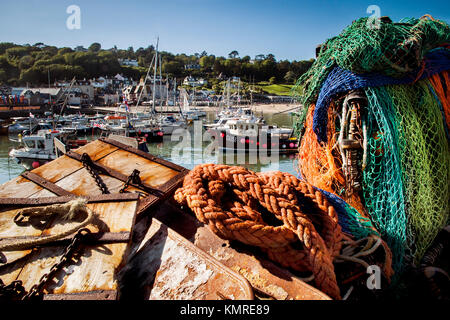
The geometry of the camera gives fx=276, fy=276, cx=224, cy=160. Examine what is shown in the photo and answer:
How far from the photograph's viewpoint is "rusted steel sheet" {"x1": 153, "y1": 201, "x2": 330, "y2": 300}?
5.83ft

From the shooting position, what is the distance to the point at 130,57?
180250mm

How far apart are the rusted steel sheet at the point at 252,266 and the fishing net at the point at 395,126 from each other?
3.37 ft

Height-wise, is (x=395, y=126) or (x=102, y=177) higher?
(x=395, y=126)

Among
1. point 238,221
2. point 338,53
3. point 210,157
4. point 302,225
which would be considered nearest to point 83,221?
point 238,221

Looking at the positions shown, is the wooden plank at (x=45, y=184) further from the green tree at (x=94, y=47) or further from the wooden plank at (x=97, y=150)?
the green tree at (x=94, y=47)

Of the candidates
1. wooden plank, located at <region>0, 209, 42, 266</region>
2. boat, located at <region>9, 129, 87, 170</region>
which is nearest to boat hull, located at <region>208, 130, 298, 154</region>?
boat, located at <region>9, 129, 87, 170</region>

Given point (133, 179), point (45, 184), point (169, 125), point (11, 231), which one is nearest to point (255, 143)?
point (169, 125)

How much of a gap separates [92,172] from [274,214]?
6.78 feet

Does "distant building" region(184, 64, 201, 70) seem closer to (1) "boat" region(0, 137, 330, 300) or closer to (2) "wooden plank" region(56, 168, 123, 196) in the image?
(2) "wooden plank" region(56, 168, 123, 196)

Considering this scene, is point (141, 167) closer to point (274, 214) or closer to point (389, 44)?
point (274, 214)

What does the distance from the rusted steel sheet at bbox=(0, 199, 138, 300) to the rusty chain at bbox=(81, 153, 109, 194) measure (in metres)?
0.51

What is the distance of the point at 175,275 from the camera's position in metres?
1.92

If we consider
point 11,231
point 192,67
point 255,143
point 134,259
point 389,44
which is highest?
point 192,67
